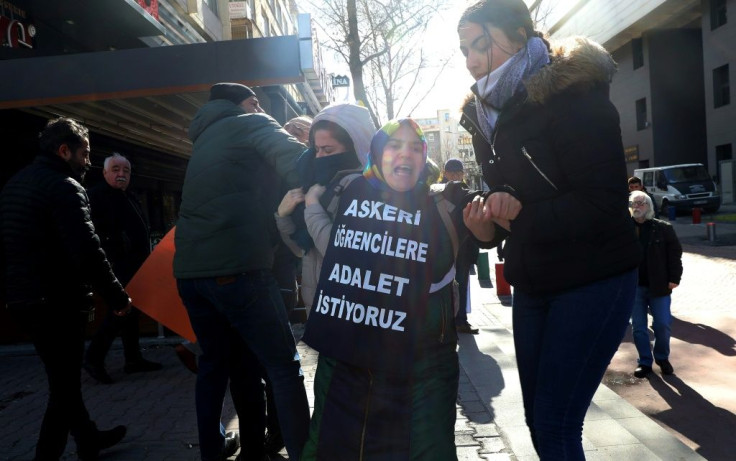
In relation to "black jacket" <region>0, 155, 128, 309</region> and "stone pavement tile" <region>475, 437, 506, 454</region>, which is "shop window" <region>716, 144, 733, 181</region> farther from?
"black jacket" <region>0, 155, 128, 309</region>

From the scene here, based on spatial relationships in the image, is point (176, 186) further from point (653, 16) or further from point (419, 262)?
point (653, 16)

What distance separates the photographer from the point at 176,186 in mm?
16094

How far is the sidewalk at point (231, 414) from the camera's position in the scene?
3551 mm

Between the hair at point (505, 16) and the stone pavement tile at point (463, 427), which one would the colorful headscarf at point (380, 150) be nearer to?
the hair at point (505, 16)

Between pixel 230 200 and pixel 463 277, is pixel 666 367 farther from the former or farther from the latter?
pixel 230 200

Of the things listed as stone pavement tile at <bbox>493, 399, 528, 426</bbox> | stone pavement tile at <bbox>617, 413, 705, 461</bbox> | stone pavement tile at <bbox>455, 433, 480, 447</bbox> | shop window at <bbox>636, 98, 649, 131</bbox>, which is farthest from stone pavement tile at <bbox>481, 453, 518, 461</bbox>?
shop window at <bbox>636, 98, 649, 131</bbox>

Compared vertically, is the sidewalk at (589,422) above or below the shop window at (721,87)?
below

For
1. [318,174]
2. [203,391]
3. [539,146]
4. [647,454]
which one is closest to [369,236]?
[318,174]

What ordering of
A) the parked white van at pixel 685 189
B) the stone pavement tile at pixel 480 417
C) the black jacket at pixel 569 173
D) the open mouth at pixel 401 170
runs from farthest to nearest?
the parked white van at pixel 685 189 → the stone pavement tile at pixel 480 417 → the open mouth at pixel 401 170 → the black jacket at pixel 569 173

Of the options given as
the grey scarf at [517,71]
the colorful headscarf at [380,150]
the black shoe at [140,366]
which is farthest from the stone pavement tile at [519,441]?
the black shoe at [140,366]

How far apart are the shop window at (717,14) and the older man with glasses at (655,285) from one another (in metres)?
29.6

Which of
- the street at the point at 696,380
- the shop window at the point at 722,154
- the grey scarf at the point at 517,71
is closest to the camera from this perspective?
the grey scarf at the point at 517,71

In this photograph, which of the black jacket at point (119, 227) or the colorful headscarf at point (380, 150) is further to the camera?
the black jacket at point (119, 227)

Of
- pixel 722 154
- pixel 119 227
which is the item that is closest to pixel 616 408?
pixel 119 227
